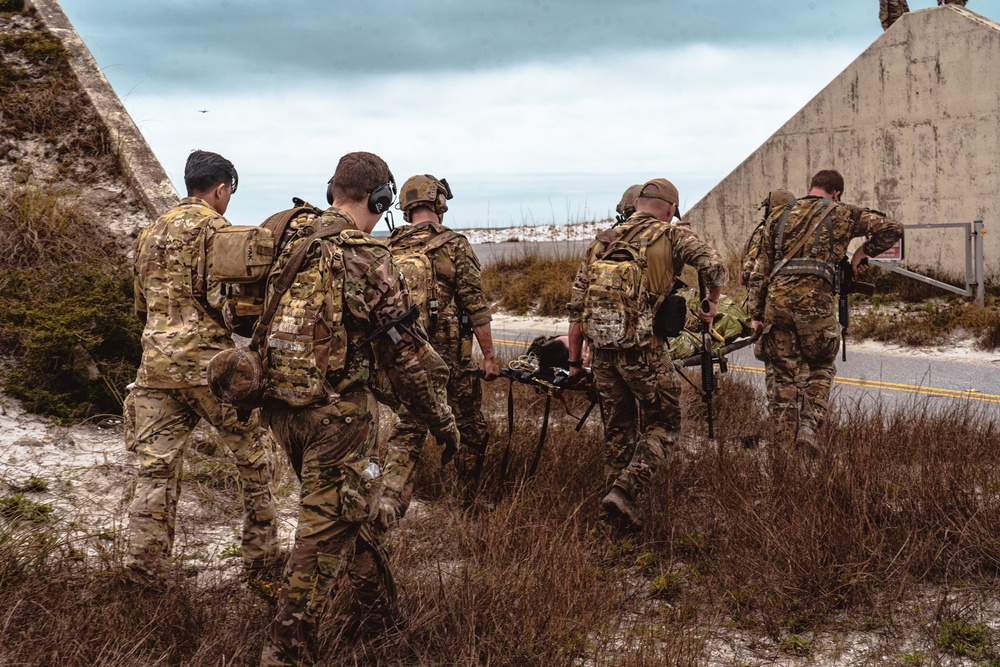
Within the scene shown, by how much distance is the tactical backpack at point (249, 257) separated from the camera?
3.16 meters

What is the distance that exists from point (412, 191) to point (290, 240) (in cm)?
Result: 224

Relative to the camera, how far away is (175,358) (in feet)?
12.9

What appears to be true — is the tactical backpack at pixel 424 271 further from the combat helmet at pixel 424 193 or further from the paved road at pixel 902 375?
the paved road at pixel 902 375

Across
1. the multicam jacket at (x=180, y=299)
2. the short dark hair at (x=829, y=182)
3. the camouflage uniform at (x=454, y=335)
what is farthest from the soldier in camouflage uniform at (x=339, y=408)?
the short dark hair at (x=829, y=182)

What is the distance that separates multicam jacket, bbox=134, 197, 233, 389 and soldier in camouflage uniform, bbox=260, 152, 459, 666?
92 cm

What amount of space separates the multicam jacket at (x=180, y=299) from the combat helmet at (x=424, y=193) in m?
1.54

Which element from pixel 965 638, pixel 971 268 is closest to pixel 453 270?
pixel 965 638

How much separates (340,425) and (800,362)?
14.3ft

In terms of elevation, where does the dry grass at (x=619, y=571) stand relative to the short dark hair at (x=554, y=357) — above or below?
below

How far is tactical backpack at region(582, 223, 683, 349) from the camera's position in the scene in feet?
16.0

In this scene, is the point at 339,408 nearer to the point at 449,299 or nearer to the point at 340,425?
the point at 340,425

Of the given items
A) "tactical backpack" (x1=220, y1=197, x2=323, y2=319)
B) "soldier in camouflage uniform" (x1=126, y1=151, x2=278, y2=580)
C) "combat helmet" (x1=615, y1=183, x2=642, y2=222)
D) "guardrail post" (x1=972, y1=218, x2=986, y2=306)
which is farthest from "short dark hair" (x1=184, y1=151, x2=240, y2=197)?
"guardrail post" (x1=972, y1=218, x2=986, y2=306)

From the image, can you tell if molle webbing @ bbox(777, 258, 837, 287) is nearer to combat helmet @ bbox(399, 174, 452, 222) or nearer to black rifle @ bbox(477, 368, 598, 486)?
black rifle @ bbox(477, 368, 598, 486)

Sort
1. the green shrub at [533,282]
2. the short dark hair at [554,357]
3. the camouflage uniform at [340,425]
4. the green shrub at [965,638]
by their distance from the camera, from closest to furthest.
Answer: the camouflage uniform at [340,425] → the green shrub at [965,638] → the short dark hair at [554,357] → the green shrub at [533,282]
